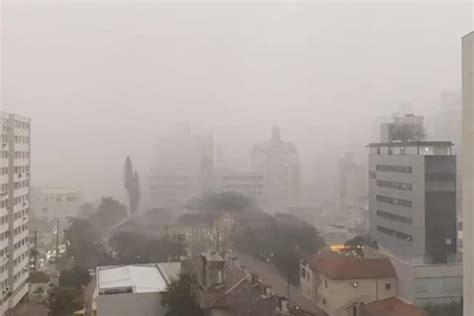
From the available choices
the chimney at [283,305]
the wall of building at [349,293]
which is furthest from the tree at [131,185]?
the wall of building at [349,293]

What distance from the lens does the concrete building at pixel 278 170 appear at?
417 centimetres

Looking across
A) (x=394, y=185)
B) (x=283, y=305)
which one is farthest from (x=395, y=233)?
(x=283, y=305)

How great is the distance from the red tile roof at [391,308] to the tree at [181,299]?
1.12 meters

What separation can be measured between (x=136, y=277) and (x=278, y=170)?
1523mm

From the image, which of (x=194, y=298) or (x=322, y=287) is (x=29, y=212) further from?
(x=322, y=287)

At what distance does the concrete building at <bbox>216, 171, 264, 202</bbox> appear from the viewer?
4181mm

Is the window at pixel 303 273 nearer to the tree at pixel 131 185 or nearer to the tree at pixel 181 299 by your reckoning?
the tree at pixel 181 299

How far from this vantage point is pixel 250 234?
157 inches

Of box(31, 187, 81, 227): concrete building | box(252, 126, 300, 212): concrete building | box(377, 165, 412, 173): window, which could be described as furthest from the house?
box(31, 187, 81, 227): concrete building

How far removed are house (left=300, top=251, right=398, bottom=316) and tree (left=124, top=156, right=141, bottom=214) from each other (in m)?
1.51

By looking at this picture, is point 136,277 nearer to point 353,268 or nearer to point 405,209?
point 353,268

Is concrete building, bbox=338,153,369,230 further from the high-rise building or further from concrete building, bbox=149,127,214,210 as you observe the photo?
concrete building, bbox=149,127,214,210

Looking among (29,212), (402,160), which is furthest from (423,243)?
(29,212)

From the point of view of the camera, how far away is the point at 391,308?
322 cm
